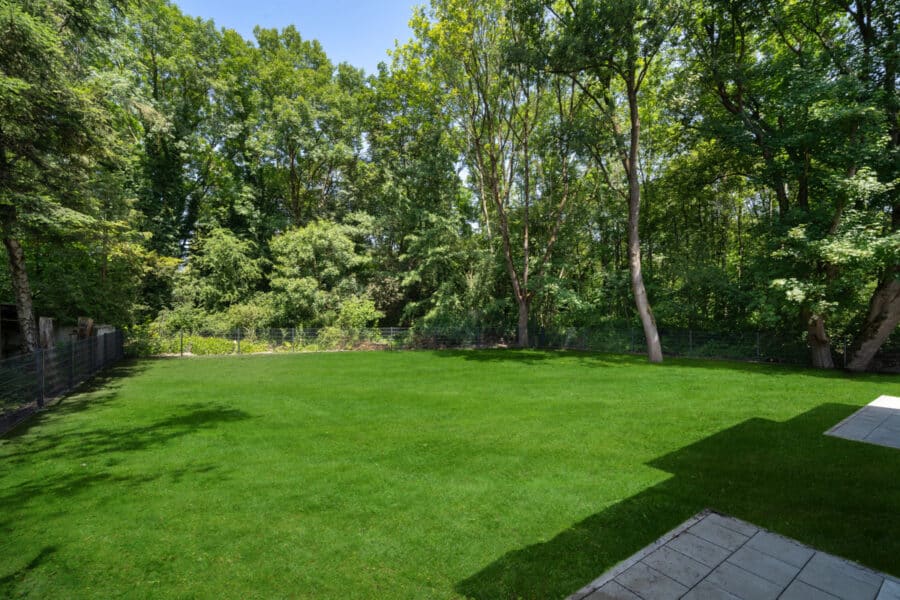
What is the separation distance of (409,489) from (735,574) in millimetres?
3109

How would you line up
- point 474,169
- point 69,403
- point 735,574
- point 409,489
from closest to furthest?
1. point 735,574
2. point 409,489
3. point 69,403
4. point 474,169

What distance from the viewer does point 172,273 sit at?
22.0 metres

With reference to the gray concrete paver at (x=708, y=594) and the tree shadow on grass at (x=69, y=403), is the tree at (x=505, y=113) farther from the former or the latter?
the gray concrete paver at (x=708, y=594)

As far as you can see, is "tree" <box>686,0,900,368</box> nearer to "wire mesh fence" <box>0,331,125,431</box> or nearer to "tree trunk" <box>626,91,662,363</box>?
"tree trunk" <box>626,91,662,363</box>

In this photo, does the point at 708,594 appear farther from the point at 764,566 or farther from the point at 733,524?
the point at 733,524

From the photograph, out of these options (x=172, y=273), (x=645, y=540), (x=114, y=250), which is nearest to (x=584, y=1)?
(x=645, y=540)

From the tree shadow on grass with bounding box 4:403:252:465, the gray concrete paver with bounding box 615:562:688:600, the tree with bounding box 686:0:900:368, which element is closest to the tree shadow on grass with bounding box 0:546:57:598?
the tree shadow on grass with bounding box 4:403:252:465

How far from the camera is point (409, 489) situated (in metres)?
4.45

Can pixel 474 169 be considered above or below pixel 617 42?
below

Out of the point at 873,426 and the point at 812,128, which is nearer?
the point at 873,426

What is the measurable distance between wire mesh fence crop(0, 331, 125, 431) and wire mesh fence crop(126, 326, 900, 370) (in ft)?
20.1

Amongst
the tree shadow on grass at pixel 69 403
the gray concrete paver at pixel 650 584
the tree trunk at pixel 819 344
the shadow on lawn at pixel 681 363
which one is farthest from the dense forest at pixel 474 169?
the gray concrete paver at pixel 650 584

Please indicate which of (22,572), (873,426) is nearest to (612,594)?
(22,572)

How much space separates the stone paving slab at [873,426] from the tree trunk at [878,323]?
22.3ft
